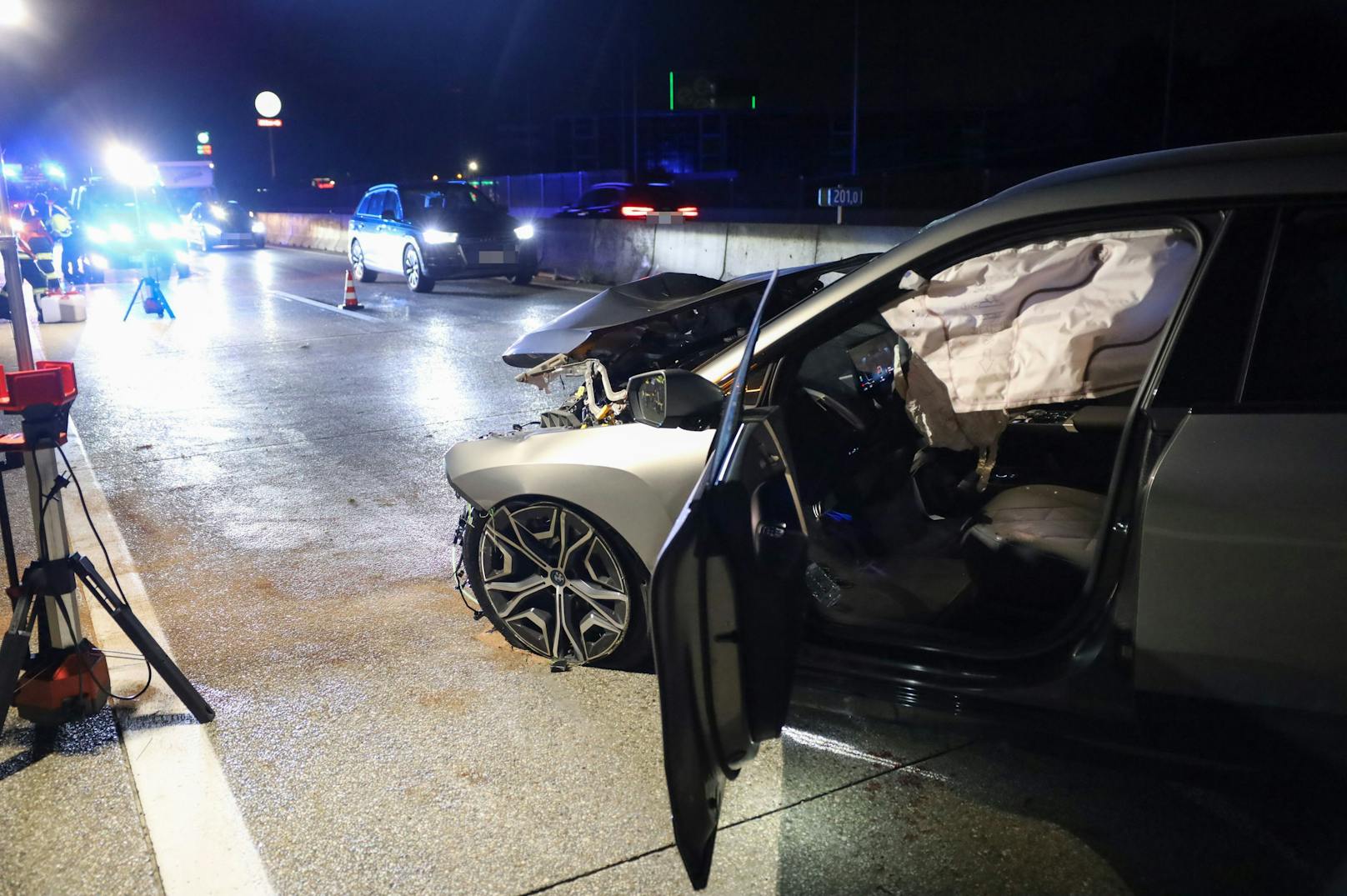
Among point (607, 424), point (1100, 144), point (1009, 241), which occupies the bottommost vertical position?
point (607, 424)

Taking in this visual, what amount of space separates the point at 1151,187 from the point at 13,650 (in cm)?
348

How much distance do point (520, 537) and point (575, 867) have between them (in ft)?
4.27

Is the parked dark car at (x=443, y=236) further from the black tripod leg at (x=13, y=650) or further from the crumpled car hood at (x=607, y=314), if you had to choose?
the black tripod leg at (x=13, y=650)

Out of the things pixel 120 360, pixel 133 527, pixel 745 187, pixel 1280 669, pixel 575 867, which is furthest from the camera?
pixel 745 187

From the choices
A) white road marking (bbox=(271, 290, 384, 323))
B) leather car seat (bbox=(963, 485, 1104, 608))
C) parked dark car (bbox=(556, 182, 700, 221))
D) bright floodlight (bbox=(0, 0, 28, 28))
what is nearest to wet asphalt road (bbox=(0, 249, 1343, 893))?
leather car seat (bbox=(963, 485, 1104, 608))


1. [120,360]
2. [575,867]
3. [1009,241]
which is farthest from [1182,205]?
[120,360]

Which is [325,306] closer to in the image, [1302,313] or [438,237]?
[438,237]

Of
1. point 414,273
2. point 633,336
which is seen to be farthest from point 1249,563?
point 414,273

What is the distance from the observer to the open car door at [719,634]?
2020mm

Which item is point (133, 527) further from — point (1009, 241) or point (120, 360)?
point (120, 360)

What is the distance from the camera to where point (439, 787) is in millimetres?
3123

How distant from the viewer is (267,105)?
1800 inches

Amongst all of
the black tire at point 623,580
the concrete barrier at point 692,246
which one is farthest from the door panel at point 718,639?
the concrete barrier at point 692,246

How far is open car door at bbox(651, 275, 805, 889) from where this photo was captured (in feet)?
6.63
